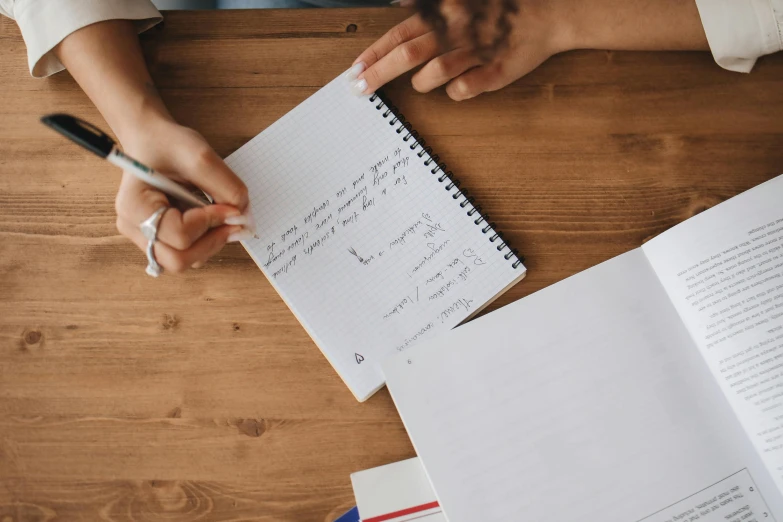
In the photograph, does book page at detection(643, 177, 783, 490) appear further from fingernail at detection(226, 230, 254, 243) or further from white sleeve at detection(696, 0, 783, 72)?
fingernail at detection(226, 230, 254, 243)

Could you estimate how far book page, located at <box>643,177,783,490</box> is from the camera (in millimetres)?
562

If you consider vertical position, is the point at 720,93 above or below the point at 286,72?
below

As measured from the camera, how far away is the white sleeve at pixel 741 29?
64cm

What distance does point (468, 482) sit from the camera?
556mm

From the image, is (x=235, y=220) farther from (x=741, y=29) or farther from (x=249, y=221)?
(x=741, y=29)

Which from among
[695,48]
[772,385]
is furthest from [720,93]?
[772,385]

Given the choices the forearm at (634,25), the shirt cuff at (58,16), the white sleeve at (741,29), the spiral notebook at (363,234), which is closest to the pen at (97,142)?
the spiral notebook at (363,234)

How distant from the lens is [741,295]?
0.58 metres

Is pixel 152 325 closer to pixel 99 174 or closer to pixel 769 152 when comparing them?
pixel 99 174

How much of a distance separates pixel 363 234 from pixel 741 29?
497 millimetres

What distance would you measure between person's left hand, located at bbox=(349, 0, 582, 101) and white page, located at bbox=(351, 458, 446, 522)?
0.43 m

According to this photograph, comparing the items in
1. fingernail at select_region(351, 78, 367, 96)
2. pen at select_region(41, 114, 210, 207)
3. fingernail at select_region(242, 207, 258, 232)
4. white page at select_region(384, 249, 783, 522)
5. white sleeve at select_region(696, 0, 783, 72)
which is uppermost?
pen at select_region(41, 114, 210, 207)

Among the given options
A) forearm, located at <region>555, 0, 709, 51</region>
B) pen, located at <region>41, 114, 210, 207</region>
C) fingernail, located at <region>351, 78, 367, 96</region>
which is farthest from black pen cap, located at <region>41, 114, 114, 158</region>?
forearm, located at <region>555, 0, 709, 51</region>

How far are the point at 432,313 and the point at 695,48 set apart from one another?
17.9 inches
